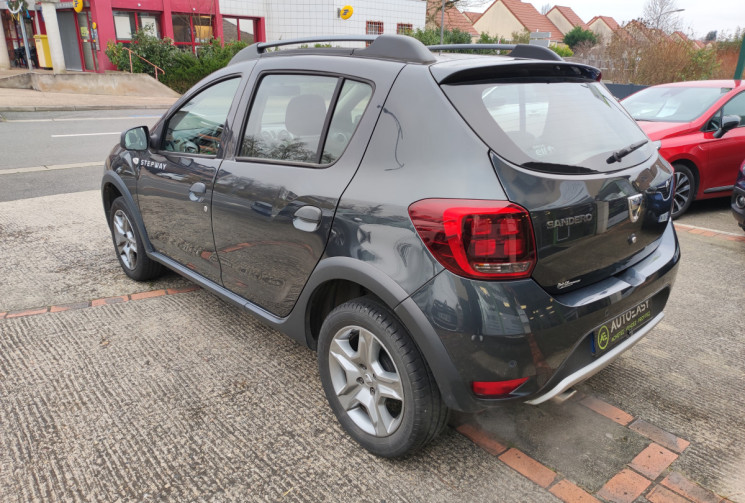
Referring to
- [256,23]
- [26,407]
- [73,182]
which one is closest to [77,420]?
[26,407]

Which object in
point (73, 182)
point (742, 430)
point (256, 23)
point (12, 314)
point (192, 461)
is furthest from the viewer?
point (256, 23)

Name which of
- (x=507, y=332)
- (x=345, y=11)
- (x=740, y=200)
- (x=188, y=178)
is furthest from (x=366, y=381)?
(x=345, y=11)

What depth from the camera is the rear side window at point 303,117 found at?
2525 mm

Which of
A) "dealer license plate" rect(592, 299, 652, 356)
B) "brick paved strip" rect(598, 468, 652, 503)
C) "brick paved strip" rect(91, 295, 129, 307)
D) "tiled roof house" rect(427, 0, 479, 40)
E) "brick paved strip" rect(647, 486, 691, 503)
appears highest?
"tiled roof house" rect(427, 0, 479, 40)

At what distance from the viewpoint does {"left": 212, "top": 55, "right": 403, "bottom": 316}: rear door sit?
2.46 metres

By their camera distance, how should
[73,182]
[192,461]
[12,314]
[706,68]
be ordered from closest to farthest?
1. [192,461]
2. [12,314]
3. [73,182]
4. [706,68]

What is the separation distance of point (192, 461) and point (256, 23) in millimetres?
30621

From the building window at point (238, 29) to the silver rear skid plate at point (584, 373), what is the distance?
1126 inches

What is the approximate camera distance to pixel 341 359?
8.28ft

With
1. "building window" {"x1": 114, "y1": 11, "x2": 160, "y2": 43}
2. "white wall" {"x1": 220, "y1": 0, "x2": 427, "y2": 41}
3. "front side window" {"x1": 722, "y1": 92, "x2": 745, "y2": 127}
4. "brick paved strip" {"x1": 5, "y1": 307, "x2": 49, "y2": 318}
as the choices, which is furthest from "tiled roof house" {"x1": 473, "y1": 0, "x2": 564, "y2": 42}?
"brick paved strip" {"x1": 5, "y1": 307, "x2": 49, "y2": 318}

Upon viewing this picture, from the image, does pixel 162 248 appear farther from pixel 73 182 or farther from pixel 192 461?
pixel 73 182

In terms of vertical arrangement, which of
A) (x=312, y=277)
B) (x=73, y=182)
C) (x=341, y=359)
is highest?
(x=312, y=277)

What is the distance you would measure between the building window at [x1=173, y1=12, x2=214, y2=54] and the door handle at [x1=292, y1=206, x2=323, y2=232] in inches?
1059

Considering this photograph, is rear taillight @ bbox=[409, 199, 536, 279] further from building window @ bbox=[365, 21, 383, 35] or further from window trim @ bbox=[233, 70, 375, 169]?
building window @ bbox=[365, 21, 383, 35]
